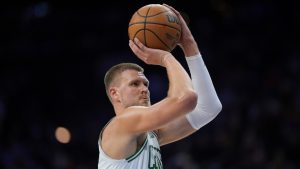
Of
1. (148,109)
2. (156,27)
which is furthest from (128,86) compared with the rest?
(156,27)

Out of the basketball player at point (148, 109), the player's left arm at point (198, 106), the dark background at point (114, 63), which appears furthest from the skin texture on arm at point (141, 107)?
the dark background at point (114, 63)

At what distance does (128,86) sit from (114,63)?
8231 mm

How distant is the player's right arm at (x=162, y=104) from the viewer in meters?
4.16

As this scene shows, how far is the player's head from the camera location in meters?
4.66

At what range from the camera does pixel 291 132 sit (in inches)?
386

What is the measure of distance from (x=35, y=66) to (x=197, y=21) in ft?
12.4

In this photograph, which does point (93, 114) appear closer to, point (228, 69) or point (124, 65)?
point (228, 69)

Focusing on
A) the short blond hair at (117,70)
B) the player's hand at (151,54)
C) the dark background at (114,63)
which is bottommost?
the dark background at (114,63)

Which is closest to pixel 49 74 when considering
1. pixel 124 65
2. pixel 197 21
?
pixel 197 21

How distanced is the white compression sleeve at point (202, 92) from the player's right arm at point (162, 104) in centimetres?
48

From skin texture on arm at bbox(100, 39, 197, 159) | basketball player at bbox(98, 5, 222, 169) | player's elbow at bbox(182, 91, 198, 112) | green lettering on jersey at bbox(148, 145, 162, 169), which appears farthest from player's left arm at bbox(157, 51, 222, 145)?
player's elbow at bbox(182, 91, 198, 112)

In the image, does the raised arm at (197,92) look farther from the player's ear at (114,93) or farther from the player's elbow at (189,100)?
the player's elbow at (189,100)

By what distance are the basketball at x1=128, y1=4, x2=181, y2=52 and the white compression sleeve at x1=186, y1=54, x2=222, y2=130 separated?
37 centimetres

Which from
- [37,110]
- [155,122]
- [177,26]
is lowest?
[37,110]
